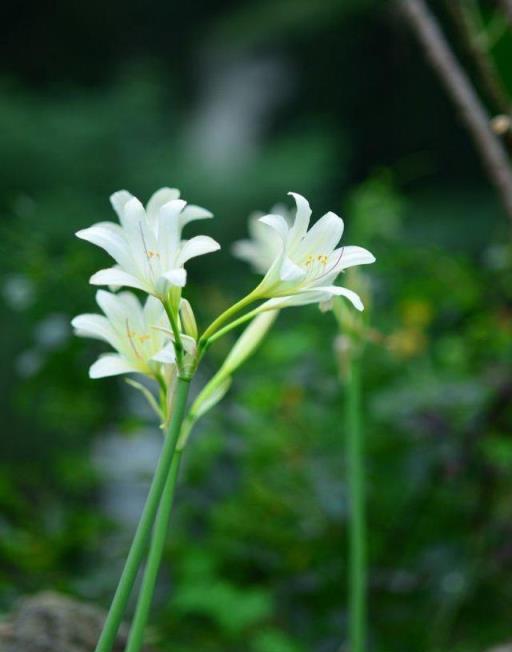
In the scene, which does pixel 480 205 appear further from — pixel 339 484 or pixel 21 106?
pixel 339 484

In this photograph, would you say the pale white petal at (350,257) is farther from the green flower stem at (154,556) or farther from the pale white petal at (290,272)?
the green flower stem at (154,556)

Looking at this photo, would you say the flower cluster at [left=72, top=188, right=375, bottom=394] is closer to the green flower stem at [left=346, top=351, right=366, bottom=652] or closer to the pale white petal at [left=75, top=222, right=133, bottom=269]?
the pale white petal at [left=75, top=222, right=133, bottom=269]

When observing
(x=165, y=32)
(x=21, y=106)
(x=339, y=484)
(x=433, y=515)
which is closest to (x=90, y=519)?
(x=339, y=484)

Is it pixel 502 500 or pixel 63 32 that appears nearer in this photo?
pixel 502 500

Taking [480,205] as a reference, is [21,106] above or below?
above

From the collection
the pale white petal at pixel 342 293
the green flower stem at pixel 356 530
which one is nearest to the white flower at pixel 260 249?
the green flower stem at pixel 356 530

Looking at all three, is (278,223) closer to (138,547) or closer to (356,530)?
(138,547)
